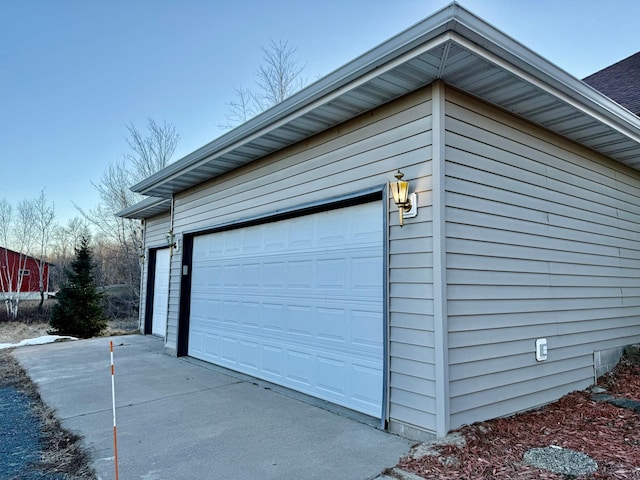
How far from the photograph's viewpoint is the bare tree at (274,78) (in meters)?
13.2

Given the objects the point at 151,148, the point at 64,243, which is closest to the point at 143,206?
the point at 151,148

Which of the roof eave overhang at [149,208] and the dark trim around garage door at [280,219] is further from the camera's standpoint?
the roof eave overhang at [149,208]

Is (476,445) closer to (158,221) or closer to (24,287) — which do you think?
(158,221)

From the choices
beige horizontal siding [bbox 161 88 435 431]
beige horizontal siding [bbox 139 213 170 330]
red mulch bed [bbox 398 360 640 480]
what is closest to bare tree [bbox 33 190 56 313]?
beige horizontal siding [bbox 139 213 170 330]

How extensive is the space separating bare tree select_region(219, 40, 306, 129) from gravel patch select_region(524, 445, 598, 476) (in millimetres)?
12497

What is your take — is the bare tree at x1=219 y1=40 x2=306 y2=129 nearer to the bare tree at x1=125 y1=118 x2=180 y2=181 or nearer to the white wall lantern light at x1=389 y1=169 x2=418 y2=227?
the bare tree at x1=125 y1=118 x2=180 y2=181

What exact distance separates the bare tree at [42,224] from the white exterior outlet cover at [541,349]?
22263mm

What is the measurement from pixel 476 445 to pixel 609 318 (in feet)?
11.0

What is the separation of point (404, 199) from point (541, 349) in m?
2.11

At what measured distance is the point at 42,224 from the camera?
1983cm

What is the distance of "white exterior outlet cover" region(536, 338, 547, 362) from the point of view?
12.3 feet

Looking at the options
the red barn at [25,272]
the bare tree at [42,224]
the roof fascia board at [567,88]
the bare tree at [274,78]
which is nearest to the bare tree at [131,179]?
the bare tree at [42,224]

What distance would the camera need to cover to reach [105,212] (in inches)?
661

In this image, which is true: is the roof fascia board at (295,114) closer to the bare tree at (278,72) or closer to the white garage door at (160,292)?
the white garage door at (160,292)
